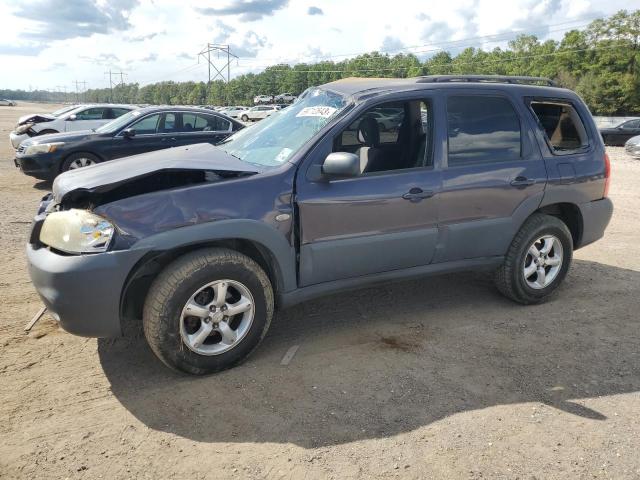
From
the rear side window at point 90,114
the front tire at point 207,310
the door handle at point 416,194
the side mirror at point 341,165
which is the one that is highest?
the rear side window at point 90,114

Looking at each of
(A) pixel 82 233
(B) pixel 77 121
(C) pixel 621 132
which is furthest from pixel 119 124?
(C) pixel 621 132

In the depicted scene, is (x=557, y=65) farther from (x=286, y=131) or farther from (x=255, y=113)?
(x=286, y=131)

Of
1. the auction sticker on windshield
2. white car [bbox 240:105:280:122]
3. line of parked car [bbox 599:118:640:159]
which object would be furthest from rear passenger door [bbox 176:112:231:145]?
white car [bbox 240:105:280:122]

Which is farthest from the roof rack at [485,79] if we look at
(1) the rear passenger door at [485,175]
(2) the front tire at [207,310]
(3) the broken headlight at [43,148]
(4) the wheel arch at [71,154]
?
(3) the broken headlight at [43,148]

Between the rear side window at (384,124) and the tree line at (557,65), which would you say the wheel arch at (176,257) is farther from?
the tree line at (557,65)

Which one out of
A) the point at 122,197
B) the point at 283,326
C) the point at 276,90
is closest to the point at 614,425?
the point at 283,326

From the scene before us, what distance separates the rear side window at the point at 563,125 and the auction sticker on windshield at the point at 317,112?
2.03 meters

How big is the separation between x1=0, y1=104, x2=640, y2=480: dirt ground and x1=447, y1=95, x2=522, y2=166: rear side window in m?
1.35

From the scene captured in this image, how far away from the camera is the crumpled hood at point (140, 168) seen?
10.4 ft

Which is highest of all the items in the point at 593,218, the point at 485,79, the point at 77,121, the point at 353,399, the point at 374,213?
the point at 485,79

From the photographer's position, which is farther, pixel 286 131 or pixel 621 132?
pixel 621 132

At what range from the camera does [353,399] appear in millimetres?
3164

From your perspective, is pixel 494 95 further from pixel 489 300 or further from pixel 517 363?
pixel 517 363

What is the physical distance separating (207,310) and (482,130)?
8.43ft
